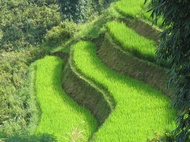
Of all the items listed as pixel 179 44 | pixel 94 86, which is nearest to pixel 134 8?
pixel 94 86

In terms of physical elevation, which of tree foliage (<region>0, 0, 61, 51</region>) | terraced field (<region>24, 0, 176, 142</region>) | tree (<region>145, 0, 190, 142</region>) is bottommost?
tree foliage (<region>0, 0, 61, 51</region>)

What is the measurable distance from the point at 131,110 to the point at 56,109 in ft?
10.5

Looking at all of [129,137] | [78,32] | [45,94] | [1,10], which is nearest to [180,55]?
[129,137]

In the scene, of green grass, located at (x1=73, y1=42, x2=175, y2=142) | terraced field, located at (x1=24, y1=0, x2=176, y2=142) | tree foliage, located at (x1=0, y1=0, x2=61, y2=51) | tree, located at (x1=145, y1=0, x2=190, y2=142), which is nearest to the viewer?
tree, located at (x1=145, y1=0, x2=190, y2=142)

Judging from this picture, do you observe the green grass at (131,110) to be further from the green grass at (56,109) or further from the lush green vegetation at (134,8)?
the lush green vegetation at (134,8)

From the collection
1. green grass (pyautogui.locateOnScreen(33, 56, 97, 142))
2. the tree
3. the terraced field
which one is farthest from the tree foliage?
the tree

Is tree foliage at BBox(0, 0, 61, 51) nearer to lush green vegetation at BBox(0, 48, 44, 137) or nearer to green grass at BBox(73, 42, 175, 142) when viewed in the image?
lush green vegetation at BBox(0, 48, 44, 137)

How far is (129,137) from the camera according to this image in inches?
388

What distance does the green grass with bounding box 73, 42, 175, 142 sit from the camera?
393 inches

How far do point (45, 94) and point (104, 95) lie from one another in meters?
3.08

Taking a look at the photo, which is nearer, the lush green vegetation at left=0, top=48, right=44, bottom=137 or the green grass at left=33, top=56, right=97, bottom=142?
the green grass at left=33, top=56, right=97, bottom=142

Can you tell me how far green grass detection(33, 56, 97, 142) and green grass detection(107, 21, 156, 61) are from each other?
276 centimetres

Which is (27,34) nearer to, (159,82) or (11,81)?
(11,81)

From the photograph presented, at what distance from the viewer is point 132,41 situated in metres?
14.2
